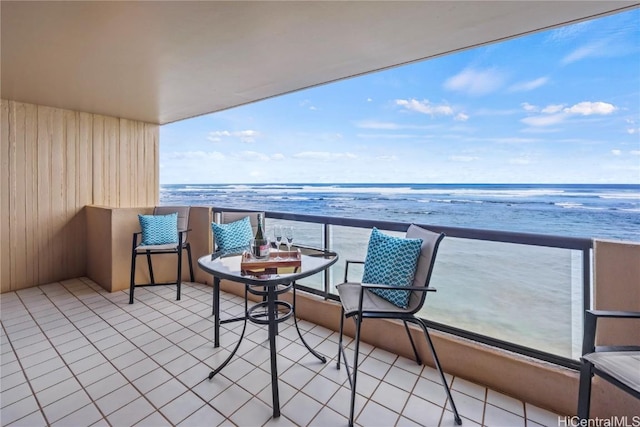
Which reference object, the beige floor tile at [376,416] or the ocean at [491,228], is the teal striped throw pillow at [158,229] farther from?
the beige floor tile at [376,416]

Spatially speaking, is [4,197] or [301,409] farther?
[4,197]

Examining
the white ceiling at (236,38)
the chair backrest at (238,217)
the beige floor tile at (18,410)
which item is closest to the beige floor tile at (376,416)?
the chair backrest at (238,217)

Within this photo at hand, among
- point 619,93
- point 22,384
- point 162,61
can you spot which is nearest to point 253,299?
point 22,384

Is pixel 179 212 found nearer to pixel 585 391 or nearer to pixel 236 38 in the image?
pixel 236 38

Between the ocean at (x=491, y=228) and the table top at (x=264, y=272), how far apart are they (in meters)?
0.59

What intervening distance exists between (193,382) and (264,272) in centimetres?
87

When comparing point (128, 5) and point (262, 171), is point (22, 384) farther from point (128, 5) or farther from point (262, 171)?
point (262, 171)

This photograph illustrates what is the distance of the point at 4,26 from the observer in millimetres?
1744

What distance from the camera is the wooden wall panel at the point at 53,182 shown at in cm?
323

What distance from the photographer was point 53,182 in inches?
138

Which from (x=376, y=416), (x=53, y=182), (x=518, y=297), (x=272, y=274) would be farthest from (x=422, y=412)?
(x=53, y=182)

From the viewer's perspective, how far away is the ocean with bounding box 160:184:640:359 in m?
1.60

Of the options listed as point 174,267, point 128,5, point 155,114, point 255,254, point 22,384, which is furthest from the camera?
point 155,114

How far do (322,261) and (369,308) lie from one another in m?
0.42
